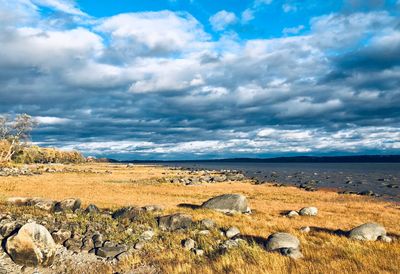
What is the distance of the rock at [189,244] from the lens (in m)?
15.3

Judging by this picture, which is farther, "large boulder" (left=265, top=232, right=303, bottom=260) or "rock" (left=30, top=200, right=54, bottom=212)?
"rock" (left=30, top=200, right=54, bottom=212)

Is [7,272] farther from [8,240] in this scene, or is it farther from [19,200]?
[19,200]

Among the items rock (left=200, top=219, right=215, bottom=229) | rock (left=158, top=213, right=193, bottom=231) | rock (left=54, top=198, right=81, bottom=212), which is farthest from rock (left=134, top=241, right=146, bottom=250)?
rock (left=54, top=198, right=81, bottom=212)

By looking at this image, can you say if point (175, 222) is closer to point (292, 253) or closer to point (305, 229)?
point (305, 229)

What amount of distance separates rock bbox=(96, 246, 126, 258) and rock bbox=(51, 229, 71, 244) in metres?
2.06

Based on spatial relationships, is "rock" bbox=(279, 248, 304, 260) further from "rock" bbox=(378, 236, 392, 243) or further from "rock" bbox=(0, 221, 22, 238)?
"rock" bbox=(0, 221, 22, 238)

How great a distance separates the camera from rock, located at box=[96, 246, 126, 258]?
1434cm

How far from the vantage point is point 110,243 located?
15406 mm

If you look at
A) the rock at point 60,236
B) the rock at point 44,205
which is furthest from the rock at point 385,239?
the rock at point 44,205

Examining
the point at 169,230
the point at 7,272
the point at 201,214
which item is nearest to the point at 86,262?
the point at 7,272

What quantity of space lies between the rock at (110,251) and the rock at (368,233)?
10444mm

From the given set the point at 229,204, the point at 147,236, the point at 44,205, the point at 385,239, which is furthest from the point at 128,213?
the point at 385,239

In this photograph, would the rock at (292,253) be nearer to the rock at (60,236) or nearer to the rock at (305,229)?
the rock at (305,229)

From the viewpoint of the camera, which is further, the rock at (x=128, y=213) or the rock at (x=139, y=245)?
the rock at (x=128, y=213)
